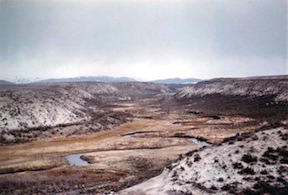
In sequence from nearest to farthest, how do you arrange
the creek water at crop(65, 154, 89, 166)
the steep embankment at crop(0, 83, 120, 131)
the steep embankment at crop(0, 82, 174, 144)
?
the creek water at crop(65, 154, 89, 166) < the steep embankment at crop(0, 82, 174, 144) < the steep embankment at crop(0, 83, 120, 131)

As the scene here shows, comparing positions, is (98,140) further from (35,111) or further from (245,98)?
(245,98)

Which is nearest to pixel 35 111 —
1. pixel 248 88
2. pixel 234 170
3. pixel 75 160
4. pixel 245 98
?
pixel 75 160

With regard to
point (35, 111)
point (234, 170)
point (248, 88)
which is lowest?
point (234, 170)

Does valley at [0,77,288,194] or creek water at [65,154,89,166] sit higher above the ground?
valley at [0,77,288,194]

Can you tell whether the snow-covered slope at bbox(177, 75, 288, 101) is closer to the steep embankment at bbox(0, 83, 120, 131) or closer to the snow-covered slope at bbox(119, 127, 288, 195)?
the steep embankment at bbox(0, 83, 120, 131)

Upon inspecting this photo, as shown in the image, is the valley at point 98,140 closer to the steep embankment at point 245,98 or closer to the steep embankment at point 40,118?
the steep embankment at point 40,118

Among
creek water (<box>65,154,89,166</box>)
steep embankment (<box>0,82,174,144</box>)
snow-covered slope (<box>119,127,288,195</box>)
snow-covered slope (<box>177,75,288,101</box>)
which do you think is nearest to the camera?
snow-covered slope (<box>119,127,288,195</box>)

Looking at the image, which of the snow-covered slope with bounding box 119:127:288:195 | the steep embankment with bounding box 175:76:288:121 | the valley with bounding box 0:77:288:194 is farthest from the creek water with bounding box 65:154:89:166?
the steep embankment with bounding box 175:76:288:121

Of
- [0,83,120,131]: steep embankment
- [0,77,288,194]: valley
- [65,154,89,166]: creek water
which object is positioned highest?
[0,83,120,131]: steep embankment
